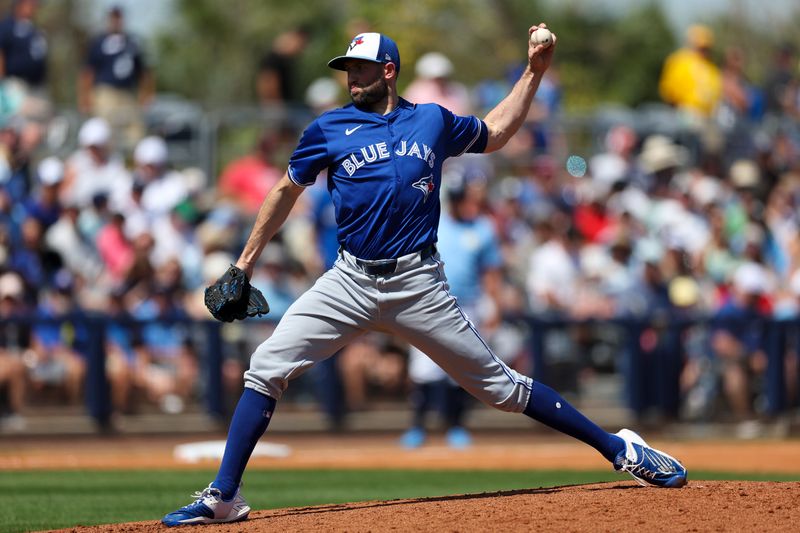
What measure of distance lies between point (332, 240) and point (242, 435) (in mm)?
7485

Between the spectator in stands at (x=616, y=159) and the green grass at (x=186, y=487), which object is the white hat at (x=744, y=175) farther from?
the green grass at (x=186, y=487)

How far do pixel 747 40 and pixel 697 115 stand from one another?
632 inches

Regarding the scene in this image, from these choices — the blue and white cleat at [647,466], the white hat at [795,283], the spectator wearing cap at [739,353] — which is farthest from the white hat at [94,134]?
the blue and white cleat at [647,466]

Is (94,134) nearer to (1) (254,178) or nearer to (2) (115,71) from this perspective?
(2) (115,71)

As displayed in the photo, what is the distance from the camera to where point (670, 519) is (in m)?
6.16

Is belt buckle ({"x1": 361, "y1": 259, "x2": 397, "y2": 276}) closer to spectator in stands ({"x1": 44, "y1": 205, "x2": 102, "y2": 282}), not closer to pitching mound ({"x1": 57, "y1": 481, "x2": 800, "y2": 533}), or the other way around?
pitching mound ({"x1": 57, "y1": 481, "x2": 800, "y2": 533})

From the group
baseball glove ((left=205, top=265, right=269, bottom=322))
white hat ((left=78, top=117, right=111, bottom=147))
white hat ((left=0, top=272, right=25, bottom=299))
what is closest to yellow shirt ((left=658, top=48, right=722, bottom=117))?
white hat ((left=78, top=117, right=111, bottom=147))

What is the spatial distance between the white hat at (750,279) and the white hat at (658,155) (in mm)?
2358

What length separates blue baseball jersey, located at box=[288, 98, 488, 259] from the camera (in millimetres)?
6523

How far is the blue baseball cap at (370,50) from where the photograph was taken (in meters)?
6.52

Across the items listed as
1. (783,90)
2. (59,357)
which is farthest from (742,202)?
(59,357)

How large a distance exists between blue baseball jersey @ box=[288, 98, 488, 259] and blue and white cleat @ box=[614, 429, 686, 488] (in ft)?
4.96

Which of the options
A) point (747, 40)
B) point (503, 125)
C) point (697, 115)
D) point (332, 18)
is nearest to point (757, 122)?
point (697, 115)

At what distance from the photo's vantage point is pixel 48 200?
13820mm
